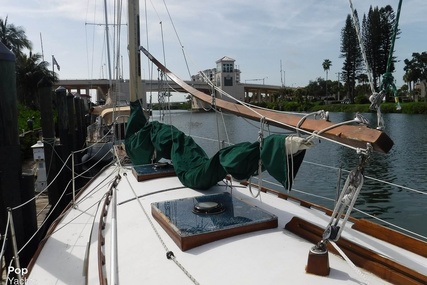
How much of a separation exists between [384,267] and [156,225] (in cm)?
205

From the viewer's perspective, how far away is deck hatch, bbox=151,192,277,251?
9.71 ft

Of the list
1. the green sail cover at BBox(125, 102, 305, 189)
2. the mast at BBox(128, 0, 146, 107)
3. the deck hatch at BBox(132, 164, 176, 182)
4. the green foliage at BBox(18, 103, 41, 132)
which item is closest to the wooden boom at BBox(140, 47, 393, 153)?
the green sail cover at BBox(125, 102, 305, 189)

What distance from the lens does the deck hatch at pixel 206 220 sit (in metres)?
2.96

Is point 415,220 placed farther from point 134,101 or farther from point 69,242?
point 69,242

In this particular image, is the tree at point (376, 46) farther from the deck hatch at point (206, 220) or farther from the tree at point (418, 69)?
the tree at point (418, 69)

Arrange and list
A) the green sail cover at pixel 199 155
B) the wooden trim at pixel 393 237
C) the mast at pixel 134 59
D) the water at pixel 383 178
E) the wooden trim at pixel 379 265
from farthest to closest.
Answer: the water at pixel 383 178
the mast at pixel 134 59
the wooden trim at pixel 393 237
the green sail cover at pixel 199 155
the wooden trim at pixel 379 265

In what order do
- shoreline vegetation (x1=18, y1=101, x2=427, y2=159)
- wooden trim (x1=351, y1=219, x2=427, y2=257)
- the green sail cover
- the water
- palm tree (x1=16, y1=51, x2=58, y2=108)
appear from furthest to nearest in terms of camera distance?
palm tree (x1=16, y1=51, x2=58, y2=108) → shoreline vegetation (x1=18, y1=101, x2=427, y2=159) → the water → wooden trim (x1=351, y1=219, x2=427, y2=257) → the green sail cover

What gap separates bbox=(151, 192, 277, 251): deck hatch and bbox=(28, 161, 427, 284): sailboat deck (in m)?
0.06

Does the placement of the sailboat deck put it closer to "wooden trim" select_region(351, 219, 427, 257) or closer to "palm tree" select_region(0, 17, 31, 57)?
"wooden trim" select_region(351, 219, 427, 257)

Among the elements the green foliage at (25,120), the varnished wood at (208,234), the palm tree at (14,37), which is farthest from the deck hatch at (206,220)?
the palm tree at (14,37)

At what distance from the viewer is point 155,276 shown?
107 inches

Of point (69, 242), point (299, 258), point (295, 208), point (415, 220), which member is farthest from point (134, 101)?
point (415, 220)

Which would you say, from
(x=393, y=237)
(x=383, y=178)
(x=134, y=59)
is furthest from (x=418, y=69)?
(x=393, y=237)

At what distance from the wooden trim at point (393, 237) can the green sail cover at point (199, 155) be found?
1.04m
